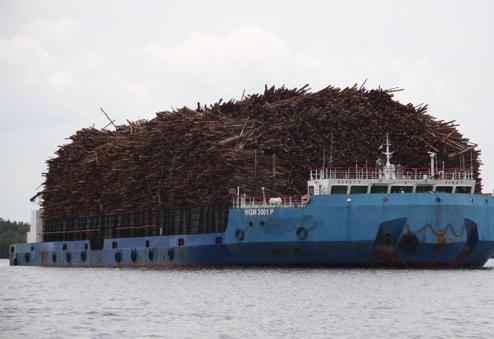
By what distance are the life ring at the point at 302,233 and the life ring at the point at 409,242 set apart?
5.82 m

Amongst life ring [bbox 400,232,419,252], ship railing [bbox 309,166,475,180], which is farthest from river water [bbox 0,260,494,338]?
ship railing [bbox 309,166,475,180]

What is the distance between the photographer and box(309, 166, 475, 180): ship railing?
74.2 metres

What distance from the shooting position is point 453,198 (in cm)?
7100

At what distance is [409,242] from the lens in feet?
233

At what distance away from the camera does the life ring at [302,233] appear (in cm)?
7299

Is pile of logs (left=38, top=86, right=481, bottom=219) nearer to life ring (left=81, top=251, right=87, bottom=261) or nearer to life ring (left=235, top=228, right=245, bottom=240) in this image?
life ring (left=235, top=228, right=245, bottom=240)

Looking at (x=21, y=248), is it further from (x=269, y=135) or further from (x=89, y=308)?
(x=89, y=308)

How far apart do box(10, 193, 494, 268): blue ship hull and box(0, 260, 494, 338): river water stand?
1.03 m

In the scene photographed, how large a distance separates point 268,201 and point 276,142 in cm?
389

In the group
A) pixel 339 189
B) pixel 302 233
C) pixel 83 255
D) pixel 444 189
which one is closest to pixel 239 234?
pixel 302 233

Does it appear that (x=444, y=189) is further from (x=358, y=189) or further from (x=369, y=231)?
(x=369, y=231)

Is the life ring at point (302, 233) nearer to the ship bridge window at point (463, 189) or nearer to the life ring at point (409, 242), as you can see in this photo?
the life ring at point (409, 242)

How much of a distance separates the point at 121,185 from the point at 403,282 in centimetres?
3585

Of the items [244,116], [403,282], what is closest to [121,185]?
[244,116]
